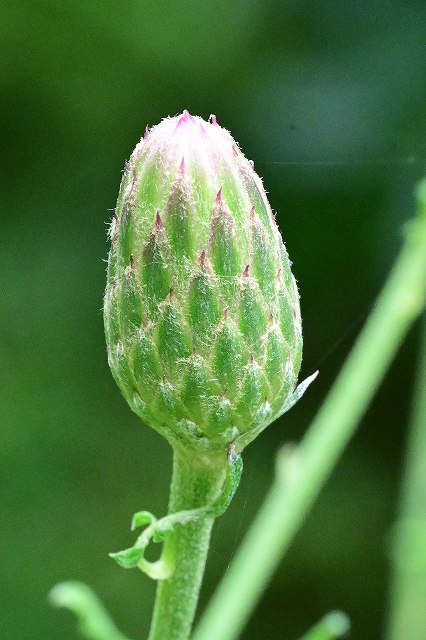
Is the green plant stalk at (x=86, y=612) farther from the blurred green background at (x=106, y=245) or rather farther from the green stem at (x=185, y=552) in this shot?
the blurred green background at (x=106, y=245)

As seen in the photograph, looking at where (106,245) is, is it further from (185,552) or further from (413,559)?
(185,552)

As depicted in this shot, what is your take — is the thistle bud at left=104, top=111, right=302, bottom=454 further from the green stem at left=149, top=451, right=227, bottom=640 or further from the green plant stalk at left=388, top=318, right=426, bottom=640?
the green plant stalk at left=388, top=318, right=426, bottom=640

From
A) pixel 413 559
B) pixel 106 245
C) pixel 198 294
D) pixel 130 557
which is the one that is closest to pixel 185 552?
pixel 130 557

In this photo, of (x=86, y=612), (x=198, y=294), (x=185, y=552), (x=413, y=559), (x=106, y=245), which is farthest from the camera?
(x=106, y=245)

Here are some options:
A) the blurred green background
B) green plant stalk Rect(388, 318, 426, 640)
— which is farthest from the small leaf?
the blurred green background

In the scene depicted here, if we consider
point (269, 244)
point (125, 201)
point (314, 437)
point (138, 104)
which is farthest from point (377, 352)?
point (138, 104)

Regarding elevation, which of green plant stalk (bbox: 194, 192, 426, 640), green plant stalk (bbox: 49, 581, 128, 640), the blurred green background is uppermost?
the blurred green background
